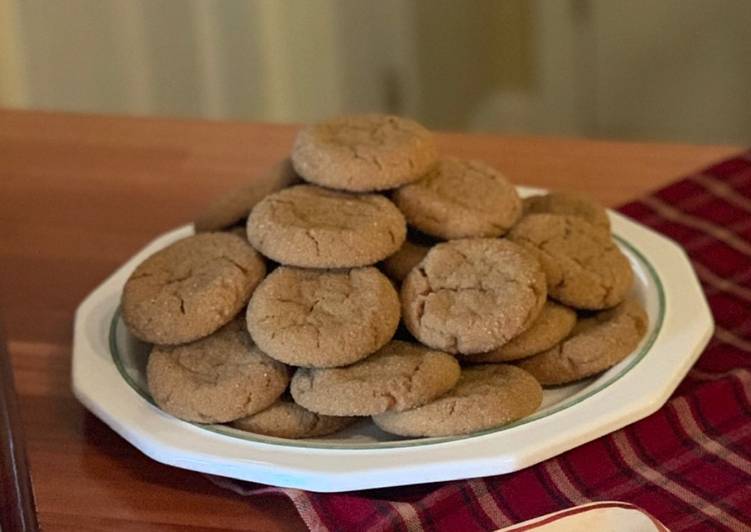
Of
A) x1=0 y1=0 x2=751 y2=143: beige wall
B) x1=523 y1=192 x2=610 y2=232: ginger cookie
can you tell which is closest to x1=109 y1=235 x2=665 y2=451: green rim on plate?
x1=523 y1=192 x2=610 y2=232: ginger cookie

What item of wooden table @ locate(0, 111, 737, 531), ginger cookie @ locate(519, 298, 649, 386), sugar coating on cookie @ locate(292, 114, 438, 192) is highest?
sugar coating on cookie @ locate(292, 114, 438, 192)

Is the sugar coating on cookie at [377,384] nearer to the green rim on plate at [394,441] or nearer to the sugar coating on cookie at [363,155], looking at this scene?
the green rim on plate at [394,441]

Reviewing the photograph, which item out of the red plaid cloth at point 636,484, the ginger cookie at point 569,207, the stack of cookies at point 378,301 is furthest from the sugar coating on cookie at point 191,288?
the ginger cookie at point 569,207

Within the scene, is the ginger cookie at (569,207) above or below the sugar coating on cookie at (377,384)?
above

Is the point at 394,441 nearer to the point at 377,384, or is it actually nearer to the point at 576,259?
the point at 377,384

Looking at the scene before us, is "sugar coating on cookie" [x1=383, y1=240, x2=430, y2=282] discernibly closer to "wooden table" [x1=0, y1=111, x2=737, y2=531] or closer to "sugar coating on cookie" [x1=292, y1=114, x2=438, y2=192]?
"sugar coating on cookie" [x1=292, y1=114, x2=438, y2=192]

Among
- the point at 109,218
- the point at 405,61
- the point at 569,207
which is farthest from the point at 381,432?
the point at 405,61
